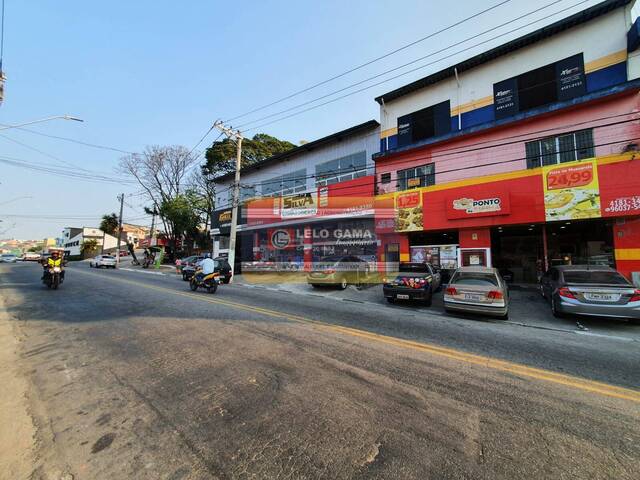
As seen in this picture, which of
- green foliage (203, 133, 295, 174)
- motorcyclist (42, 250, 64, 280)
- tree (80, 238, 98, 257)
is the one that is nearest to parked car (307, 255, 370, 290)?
motorcyclist (42, 250, 64, 280)

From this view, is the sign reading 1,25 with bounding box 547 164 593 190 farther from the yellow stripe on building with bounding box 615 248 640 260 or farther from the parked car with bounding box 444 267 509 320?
the parked car with bounding box 444 267 509 320

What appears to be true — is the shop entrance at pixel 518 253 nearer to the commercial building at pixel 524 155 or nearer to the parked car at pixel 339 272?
the commercial building at pixel 524 155

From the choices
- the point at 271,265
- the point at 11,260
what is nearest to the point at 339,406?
the point at 271,265

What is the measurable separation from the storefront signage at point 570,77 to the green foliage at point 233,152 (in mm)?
26597

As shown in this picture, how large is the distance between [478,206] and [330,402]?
12790mm

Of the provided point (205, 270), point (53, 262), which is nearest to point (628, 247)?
point (205, 270)

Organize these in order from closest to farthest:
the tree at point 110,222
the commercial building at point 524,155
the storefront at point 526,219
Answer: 1. the storefront at point 526,219
2. the commercial building at point 524,155
3. the tree at point 110,222

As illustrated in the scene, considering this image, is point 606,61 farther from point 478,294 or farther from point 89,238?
point 89,238

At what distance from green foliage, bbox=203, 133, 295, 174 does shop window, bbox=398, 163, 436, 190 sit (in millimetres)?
20706

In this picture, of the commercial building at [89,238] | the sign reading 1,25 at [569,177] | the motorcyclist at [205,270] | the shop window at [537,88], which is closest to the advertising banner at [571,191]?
the sign reading 1,25 at [569,177]

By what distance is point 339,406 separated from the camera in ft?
9.89

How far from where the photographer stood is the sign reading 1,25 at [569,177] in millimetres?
10703

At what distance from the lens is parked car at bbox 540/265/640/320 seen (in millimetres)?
6627

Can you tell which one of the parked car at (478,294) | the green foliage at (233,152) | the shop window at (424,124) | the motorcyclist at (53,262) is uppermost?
the green foliage at (233,152)
